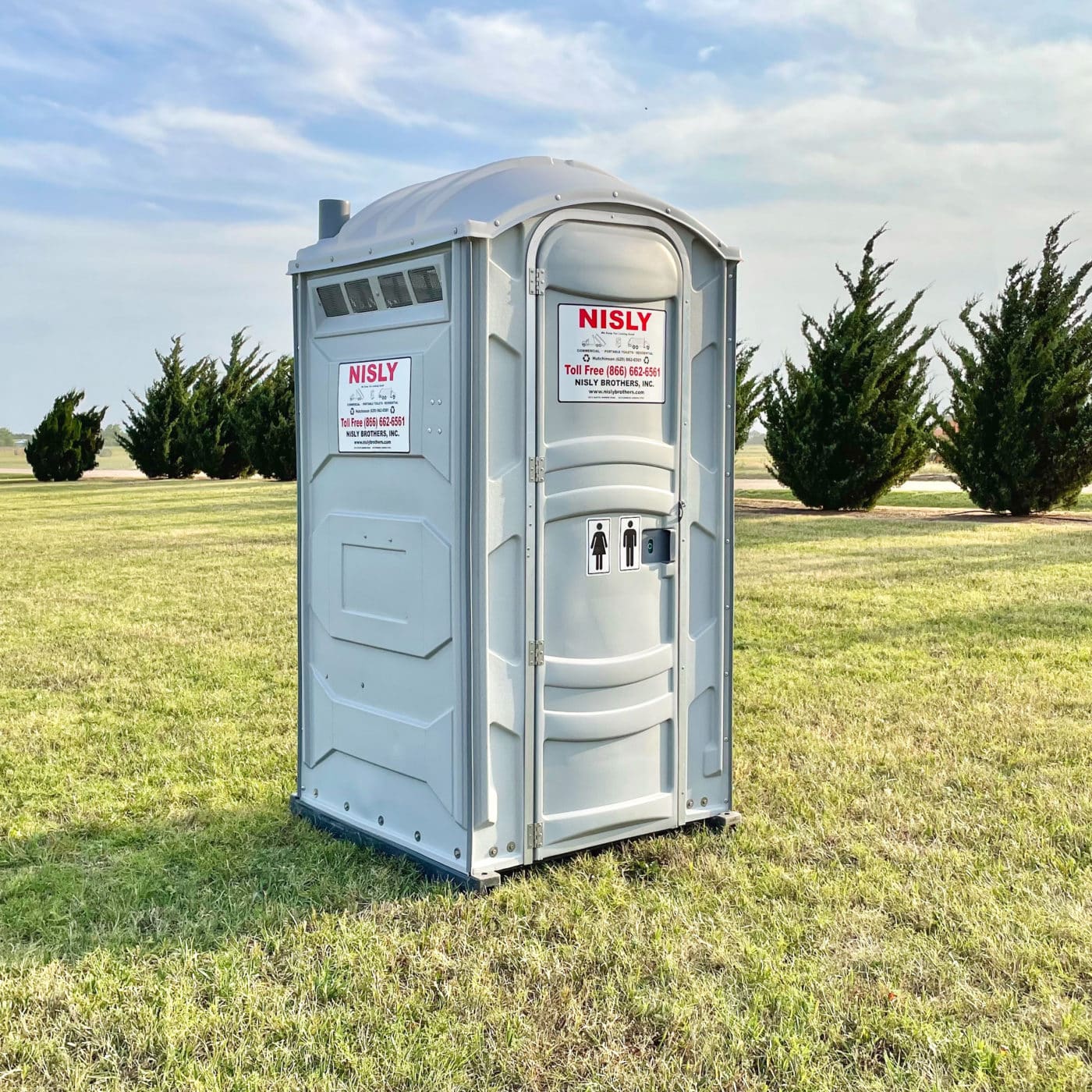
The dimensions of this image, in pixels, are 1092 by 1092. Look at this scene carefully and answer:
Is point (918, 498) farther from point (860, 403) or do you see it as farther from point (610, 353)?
point (610, 353)

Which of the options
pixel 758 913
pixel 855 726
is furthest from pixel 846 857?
pixel 855 726

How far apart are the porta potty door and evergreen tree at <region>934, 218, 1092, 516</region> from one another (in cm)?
1738

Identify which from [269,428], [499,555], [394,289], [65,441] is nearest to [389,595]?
[499,555]

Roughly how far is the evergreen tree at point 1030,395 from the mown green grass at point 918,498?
59.5 inches

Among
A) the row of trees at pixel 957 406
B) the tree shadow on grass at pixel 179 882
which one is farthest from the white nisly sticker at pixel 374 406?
the row of trees at pixel 957 406

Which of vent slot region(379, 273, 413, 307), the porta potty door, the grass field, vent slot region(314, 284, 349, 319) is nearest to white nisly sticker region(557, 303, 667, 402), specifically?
the porta potty door

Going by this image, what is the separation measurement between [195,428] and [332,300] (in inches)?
1370

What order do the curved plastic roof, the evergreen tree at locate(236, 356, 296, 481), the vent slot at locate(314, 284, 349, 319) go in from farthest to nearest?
the evergreen tree at locate(236, 356, 296, 481)
the vent slot at locate(314, 284, 349, 319)
the curved plastic roof

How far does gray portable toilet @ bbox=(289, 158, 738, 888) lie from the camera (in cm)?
387

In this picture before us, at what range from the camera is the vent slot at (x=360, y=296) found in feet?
13.7

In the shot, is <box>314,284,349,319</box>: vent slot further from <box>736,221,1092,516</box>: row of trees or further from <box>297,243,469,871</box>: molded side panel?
<box>736,221,1092,516</box>: row of trees

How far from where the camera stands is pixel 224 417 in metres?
37.2

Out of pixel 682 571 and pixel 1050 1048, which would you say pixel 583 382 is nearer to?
pixel 682 571

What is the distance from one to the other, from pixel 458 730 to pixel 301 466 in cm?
136
